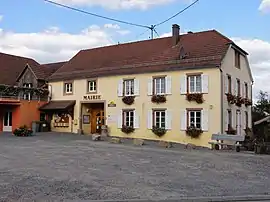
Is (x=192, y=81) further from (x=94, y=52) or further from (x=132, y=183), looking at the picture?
(x=132, y=183)

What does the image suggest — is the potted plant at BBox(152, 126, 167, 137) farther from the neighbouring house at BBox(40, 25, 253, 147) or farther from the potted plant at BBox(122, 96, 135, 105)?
the potted plant at BBox(122, 96, 135, 105)

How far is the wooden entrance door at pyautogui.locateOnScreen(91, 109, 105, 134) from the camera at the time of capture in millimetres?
30922

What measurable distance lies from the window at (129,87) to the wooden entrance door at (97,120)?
145 inches

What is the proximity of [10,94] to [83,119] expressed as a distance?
6.65 meters

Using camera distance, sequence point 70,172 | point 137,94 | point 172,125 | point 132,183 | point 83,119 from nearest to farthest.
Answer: point 132,183
point 70,172
point 172,125
point 137,94
point 83,119

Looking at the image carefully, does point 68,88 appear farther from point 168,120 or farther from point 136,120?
point 168,120

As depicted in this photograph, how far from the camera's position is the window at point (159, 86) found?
1045 inches

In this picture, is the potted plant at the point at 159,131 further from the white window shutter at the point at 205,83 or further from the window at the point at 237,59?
the window at the point at 237,59

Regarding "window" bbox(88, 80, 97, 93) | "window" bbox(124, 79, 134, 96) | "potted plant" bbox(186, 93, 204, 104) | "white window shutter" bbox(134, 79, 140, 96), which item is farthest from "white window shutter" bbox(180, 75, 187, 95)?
"window" bbox(88, 80, 97, 93)

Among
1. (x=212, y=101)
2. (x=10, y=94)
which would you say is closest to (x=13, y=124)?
(x=10, y=94)

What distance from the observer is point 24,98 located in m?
32.1

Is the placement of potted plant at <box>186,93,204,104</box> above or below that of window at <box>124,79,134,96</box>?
below

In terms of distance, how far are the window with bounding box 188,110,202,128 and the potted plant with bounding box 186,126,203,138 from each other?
1.08 feet

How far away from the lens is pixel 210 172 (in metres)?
12.2
